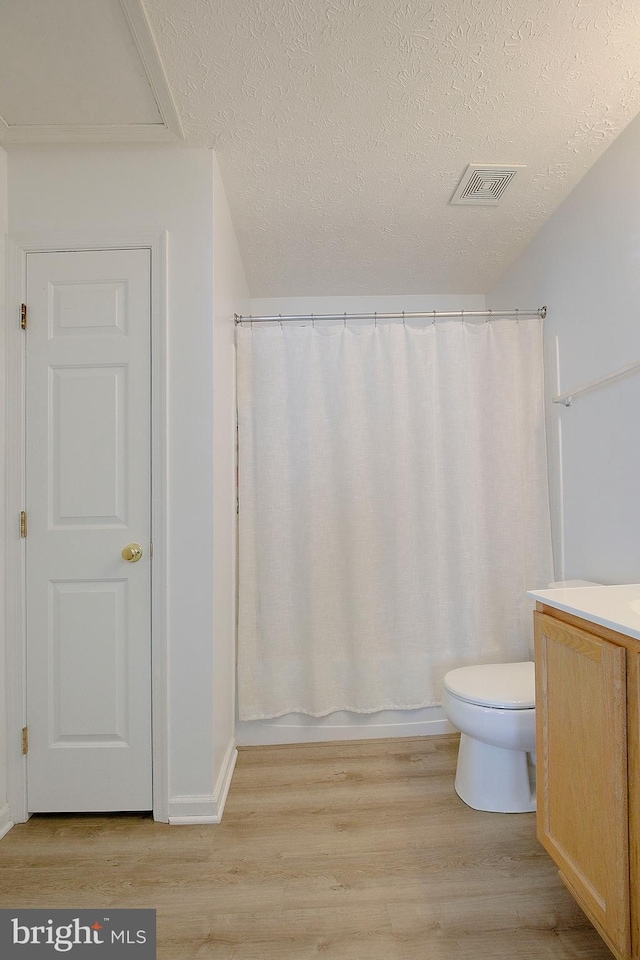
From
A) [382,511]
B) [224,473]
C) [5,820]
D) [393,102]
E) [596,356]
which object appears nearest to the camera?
[393,102]

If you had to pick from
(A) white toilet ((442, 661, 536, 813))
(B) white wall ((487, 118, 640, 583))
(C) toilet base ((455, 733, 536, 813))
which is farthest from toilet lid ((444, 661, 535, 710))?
(B) white wall ((487, 118, 640, 583))

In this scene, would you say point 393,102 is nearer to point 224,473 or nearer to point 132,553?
point 224,473

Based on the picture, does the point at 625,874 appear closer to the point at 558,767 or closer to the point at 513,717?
the point at 558,767

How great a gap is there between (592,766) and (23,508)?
181 cm

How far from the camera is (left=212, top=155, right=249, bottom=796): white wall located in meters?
1.88

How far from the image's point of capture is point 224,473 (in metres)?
2.09

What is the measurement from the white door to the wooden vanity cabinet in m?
1.25

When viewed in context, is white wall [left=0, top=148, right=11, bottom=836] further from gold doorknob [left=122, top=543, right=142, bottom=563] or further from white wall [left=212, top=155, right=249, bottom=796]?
white wall [left=212, top=155, right=249, bottom=796]

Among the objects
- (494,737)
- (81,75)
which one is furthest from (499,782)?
(81,75)

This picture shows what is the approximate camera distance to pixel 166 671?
1.77m

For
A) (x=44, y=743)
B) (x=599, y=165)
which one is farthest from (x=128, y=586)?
(x=599, y=165)

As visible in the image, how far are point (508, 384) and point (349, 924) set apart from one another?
6.69ft

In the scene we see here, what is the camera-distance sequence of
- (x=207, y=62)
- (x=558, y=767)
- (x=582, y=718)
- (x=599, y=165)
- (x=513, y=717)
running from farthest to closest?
(x=599, y=165) → (x=513, y=717) → (x=207, y=62) → (x=558, y=767) → (x=582, y=718)

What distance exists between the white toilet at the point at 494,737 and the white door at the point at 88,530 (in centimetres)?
109
